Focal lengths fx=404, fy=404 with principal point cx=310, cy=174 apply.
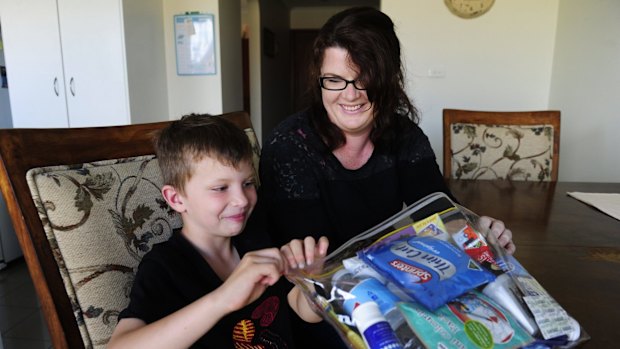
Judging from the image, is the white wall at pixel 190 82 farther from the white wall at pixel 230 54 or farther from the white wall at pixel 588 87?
the white wall at pixel 588 87

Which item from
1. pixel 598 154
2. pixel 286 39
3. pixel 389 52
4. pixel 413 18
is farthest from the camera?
pixel 286 39

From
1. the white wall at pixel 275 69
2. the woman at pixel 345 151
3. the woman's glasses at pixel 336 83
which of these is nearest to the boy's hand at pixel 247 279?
the woman at pixel 345 151

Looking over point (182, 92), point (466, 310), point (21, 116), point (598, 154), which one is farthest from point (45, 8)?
point (598, 154)

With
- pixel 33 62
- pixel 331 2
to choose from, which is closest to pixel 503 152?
pixel 33 62

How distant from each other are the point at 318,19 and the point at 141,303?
5961 millimetres

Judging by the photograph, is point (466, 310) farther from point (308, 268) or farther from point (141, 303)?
point (141, 303)

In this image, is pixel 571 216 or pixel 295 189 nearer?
pixel 295 189

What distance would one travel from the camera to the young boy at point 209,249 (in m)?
0.58

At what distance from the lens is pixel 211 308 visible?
1.72ft

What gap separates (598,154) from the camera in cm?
230

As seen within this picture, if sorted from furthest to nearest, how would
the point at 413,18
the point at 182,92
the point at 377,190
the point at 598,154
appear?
the point at 182,92
the point at 413,18
the point at 598,154
the point at 377,190

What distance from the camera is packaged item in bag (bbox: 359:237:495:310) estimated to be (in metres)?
0.39

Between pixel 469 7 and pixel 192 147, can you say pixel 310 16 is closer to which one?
pixel 469 7

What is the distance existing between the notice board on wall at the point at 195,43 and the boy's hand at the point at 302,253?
9.53 ft
